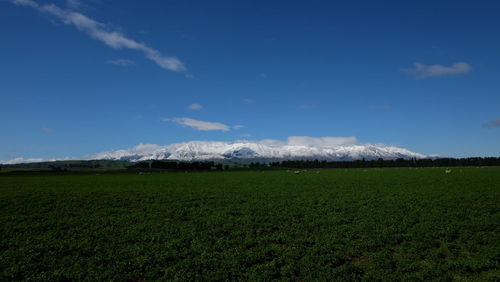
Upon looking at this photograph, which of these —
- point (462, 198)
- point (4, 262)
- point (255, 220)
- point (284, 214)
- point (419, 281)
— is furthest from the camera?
point (462, 198)

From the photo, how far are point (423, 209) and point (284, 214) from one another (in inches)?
500

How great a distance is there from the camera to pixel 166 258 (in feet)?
52.4

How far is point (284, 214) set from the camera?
83.8 ft

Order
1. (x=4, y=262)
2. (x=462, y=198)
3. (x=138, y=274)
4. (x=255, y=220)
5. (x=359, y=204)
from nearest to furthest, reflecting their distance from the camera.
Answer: (x=138, y=274) < (x=4, y=262) < (x=255, y=220) < (x=359, y=204) < (x=462, y=198)

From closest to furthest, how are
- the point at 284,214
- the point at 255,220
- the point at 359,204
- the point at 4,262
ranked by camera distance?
the point at 4,262, the point at 255,220, the point at 284,214, the point at 359,204

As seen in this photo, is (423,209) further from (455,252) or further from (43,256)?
(43,256)

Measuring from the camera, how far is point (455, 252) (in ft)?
54.3

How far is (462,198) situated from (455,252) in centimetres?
1969

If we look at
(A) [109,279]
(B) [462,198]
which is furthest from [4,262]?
(B) [462,198]

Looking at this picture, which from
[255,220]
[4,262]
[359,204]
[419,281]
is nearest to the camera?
[419,281]

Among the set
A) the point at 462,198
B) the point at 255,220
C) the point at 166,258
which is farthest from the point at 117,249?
the point at 462,198

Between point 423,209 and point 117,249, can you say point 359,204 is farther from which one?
point 117,249

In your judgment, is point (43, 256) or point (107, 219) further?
point (107, 219)

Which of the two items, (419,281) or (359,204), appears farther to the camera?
(359,204)
